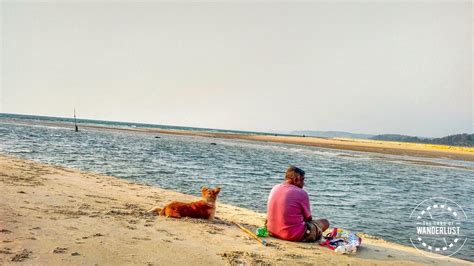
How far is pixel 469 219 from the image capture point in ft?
36.3

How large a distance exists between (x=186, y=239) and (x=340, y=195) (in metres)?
9.03

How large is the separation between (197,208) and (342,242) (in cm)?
316

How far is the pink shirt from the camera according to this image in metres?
6.73

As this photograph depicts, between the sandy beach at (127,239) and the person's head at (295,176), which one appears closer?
the sandy beach at (127,239)

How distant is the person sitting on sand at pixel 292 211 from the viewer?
6738mm

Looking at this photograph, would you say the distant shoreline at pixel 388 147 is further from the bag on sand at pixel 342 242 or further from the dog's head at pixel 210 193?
the dog's head at pixel 210 193

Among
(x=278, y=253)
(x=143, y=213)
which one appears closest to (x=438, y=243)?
(x=278, y=253)

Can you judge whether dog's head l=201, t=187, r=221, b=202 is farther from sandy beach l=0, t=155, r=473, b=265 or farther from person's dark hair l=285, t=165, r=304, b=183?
person's dark hair l=285, t=165, r=304, b=183

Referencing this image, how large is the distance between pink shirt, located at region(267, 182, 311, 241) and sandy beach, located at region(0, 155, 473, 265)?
22 cm

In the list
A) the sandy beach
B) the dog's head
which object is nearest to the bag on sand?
the sandy beach

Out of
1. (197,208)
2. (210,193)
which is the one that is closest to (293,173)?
(210,193)

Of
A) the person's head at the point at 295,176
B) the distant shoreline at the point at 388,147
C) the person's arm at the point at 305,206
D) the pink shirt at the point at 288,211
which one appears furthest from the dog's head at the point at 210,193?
the distant shoreline at the point at 388,147

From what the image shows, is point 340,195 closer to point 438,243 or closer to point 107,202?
point 438,243

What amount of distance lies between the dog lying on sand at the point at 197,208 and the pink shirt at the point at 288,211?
1.52m
